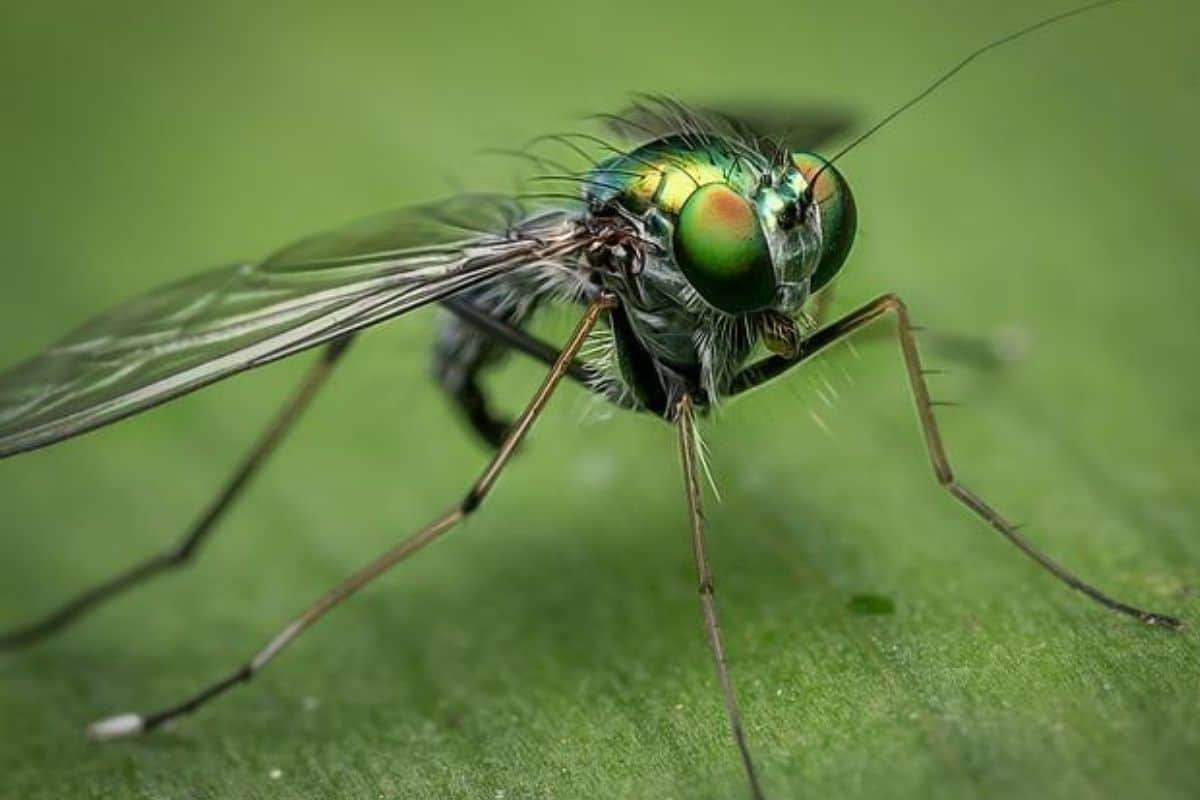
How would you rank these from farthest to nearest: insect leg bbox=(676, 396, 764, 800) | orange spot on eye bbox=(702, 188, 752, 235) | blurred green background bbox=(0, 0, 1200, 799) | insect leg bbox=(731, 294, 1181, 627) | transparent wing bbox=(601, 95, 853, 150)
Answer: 1. transparent wing bbox=(601, 95, 853, 150)
2. insect leg bbox=(731, 294, 1181, 627)
3. orange spot on eye bbox=(702, 188, 752, 235)
4. blurred green background bbox=(0, 0, 1200, 799)
5. insect leg bbox=(676, 396, 764, 800)

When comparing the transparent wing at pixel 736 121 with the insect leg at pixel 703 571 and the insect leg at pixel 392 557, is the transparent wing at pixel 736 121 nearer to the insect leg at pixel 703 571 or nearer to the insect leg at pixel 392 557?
the insect leg at pixel 392 557

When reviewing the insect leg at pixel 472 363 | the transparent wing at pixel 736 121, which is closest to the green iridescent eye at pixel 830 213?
the transparent wing at pixel 736 121

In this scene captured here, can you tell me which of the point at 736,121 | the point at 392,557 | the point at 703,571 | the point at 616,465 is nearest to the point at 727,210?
the point at 736,121

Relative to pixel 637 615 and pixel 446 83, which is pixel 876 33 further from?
pixel 637 615

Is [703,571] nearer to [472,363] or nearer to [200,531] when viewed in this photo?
[472,363]

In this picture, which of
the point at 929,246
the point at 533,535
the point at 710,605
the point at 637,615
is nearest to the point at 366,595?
the point at 533,535

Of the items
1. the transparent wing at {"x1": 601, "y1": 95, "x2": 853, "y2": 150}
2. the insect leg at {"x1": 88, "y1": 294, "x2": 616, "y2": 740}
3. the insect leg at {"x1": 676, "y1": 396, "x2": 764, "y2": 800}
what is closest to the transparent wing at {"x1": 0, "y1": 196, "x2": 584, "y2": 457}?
the insect leg at {"x1": 88, "y1": 294, "x2": 616, "y2": 740}

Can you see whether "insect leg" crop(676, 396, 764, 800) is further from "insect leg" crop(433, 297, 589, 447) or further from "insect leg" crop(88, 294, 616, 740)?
"insect leg" crop(433, 297, 589, 447)
